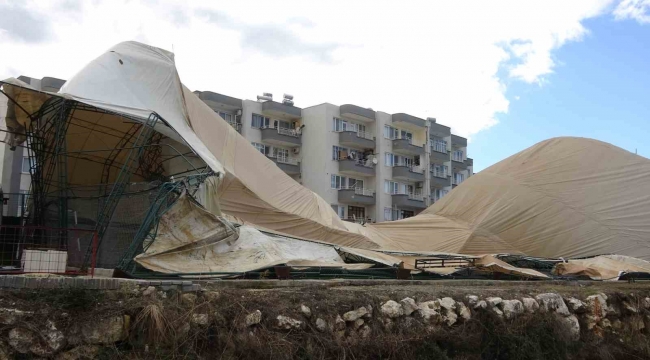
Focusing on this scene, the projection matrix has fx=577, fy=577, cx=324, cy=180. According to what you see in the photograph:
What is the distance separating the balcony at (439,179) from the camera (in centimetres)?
5375

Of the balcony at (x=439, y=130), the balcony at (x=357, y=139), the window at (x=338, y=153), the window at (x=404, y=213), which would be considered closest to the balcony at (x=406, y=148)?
the balcony at (x=357, y=139)

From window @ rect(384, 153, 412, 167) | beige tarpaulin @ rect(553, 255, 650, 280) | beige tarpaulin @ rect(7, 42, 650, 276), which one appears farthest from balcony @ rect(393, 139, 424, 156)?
beige tarpaulin @ rect(553, 255, 650, 280)

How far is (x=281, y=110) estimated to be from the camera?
46.5 meters

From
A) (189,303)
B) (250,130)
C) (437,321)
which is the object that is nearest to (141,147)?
(189,303)

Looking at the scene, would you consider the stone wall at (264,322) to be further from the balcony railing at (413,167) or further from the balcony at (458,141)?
the balcony at (458,141)

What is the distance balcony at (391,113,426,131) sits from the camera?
50.5 metres

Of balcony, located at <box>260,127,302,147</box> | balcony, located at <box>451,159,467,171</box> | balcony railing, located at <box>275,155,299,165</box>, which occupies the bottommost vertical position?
balcony railing, located at <box>275,155,299,165</box>

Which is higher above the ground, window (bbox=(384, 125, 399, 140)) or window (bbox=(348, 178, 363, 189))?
window (bbox=(384, 125, 399, 140))

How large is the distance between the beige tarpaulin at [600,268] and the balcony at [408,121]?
1191 inches

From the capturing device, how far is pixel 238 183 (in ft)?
58.5

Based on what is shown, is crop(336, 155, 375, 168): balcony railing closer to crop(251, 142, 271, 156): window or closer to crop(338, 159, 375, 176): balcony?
crop(338, 159, 375, 176): balcony

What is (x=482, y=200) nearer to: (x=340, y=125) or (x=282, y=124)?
(x=340, y=125)

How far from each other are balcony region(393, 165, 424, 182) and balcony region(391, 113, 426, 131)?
3900mm

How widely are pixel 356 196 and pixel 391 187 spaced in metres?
4.95
